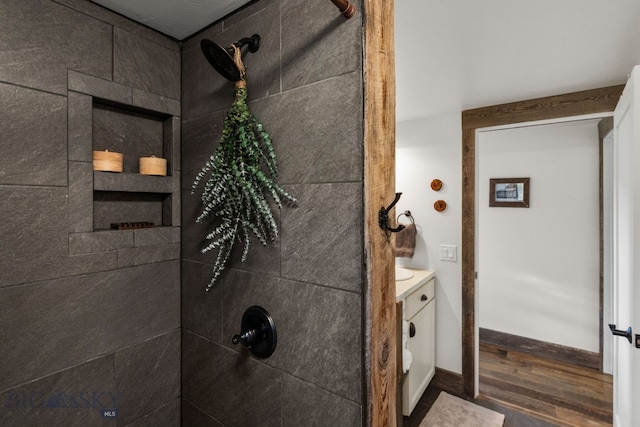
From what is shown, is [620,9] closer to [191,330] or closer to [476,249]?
[476,249]

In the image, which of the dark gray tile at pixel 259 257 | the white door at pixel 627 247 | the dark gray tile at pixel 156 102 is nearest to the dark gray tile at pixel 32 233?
the dark gray tile at pixel 156 102

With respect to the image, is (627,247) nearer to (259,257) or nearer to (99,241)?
(259,257)

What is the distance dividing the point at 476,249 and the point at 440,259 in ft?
0.96

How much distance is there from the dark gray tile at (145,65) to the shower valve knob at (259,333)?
1.05m

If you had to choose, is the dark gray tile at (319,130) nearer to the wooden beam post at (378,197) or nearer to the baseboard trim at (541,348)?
the wooden beam post at (378,197)

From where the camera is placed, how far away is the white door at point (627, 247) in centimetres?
123

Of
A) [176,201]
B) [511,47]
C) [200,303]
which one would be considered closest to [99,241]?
[176,201]

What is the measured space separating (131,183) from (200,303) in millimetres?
588

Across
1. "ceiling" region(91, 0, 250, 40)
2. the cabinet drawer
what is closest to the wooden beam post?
"ceiling" region(91, 0, 250, 40)

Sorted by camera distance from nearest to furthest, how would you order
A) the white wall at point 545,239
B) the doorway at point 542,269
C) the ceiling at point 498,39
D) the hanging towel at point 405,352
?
the ceiling at point 498,39 → the hanging towel at point 405,352 → the doorway at point 542,269 → the white wall at point 545,239

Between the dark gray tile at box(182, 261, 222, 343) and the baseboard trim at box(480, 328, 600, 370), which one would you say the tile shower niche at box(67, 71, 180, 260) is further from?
the baseboard trim at box(480, 328, 600, 370)

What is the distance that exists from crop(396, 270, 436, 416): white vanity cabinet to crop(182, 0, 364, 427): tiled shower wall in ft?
3.61

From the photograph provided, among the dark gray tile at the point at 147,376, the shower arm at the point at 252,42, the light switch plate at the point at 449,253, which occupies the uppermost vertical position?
the shower arm at the point at 252,42

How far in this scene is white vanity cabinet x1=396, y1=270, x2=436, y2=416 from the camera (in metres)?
2.10
